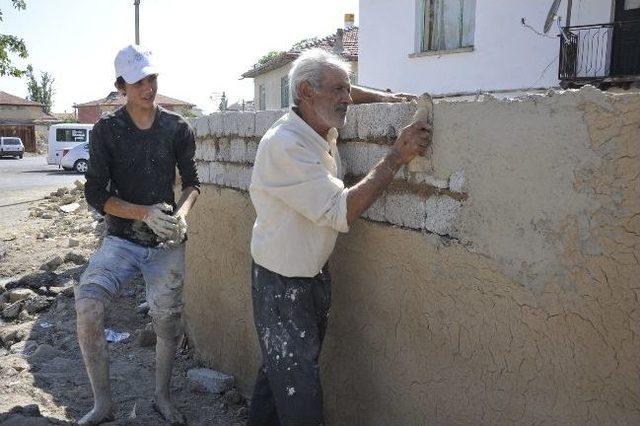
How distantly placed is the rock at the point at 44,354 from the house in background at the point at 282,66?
15894 millimetres

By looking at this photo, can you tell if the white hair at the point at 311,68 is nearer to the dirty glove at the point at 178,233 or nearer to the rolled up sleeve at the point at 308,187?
the rolled up sleeve at the point at 308,187

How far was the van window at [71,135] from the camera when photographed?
1048 inches

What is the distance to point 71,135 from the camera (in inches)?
1057

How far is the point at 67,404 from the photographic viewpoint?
12.5 feet

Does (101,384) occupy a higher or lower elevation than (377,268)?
lower

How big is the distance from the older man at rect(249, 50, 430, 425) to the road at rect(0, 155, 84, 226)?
1100 centimetres

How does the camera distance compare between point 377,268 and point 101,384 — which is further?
point 101,384

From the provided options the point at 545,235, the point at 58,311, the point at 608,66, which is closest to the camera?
the point at 545,235

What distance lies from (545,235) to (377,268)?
950 millimetres

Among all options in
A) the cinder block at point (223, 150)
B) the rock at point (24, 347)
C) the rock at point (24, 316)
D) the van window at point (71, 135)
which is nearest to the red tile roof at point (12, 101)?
the van window at point (71, 135)

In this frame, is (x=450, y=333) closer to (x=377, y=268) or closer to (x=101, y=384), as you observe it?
(x=377, y=268)

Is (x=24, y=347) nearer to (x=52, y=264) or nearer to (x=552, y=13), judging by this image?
(x=52, y=264)

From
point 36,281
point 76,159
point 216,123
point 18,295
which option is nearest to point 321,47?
point 76,159

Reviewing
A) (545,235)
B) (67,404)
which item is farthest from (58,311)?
(545,235)
